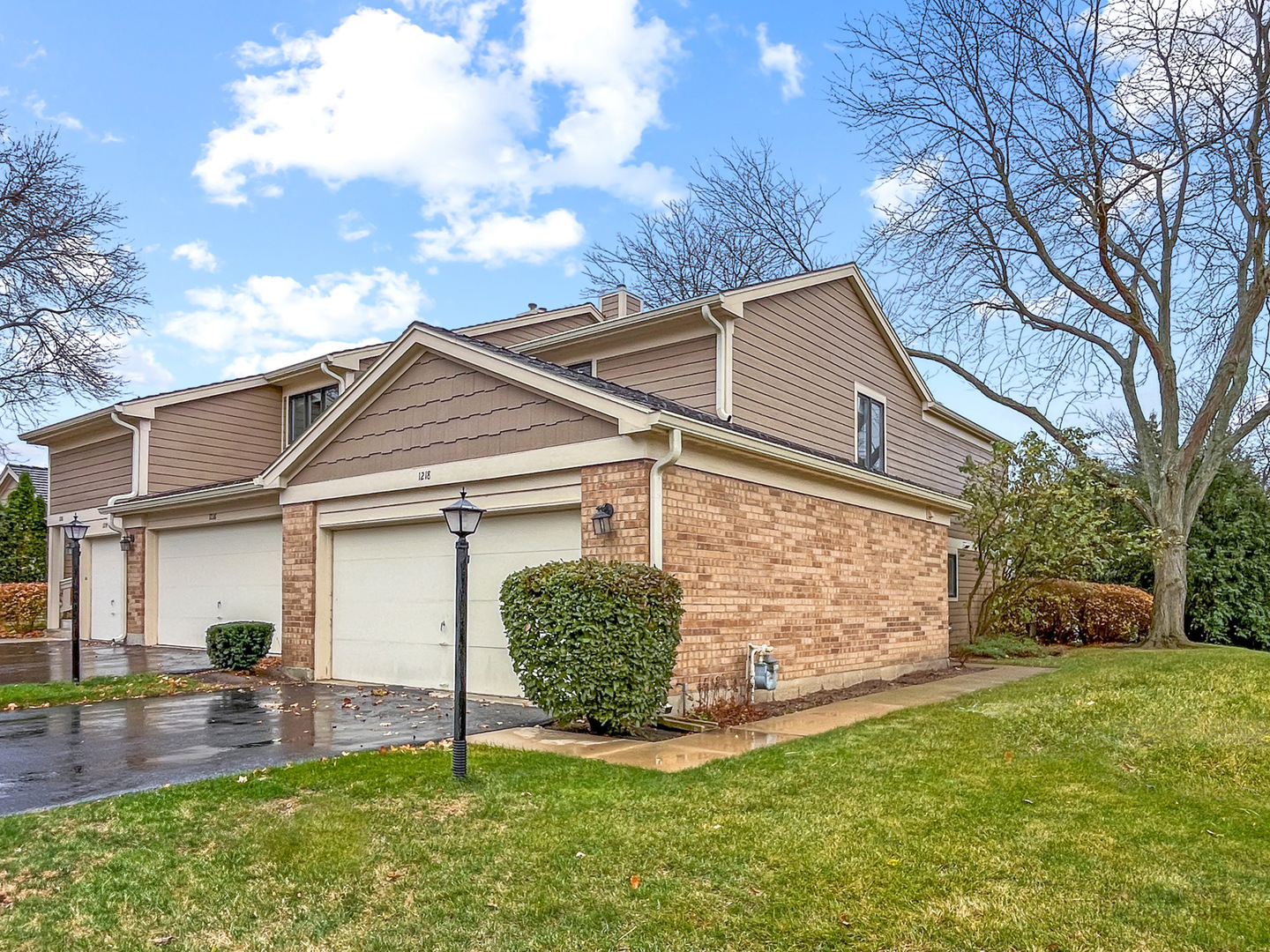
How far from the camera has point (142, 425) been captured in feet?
60.5

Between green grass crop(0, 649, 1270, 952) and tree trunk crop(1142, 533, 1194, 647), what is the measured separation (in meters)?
12.7

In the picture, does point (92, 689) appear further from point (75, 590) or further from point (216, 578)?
point (216, 578)

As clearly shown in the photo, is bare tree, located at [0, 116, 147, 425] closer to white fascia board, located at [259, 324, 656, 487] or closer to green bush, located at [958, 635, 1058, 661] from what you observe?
white fascia board, located at [259, 324, 656, 487]

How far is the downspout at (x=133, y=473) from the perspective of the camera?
59.6 feet

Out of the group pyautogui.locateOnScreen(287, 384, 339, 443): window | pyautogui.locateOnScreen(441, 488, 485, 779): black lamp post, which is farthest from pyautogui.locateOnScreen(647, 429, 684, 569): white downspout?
pyautogui.locateOnScreen(287, 384, 339, 443): window

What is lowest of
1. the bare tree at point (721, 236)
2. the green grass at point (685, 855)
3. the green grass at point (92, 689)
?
the green grass at point (92, 689)

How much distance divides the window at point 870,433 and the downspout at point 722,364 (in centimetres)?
445

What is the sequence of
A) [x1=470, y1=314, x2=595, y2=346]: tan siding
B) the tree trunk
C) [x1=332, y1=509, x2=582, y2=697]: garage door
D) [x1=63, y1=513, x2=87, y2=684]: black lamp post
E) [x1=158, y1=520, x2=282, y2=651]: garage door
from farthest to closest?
the tree trunk < [x1=470, y1=314, x2=595, y2=346]: tan siding < [x1=158, y1=520, x2=282, y2=651]: garage door < [x1=63, y1=513, x2=87, y2=684]: black lamp post < [x1=332, y1=509, x2=582, y2=697]: garage door

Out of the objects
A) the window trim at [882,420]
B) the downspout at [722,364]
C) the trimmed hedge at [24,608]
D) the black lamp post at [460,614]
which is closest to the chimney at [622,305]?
the downspout at [722,364]

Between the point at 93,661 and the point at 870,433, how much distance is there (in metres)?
13.8

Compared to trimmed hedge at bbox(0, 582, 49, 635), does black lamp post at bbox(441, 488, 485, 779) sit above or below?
above

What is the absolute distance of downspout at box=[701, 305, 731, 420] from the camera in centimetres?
1194

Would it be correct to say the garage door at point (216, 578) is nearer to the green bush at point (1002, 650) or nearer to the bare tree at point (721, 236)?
the green bush at point (1002, 650)

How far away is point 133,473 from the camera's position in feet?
60.5
